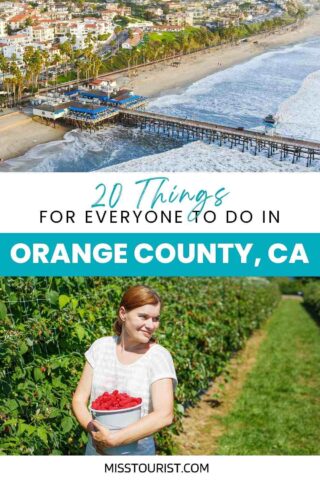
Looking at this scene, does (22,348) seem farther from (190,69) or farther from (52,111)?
(190,69)

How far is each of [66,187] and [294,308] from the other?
623 cm

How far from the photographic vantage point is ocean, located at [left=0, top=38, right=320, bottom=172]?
9.81ft

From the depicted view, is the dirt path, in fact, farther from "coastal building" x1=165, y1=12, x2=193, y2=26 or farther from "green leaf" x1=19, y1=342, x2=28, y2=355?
"coastal building" x1=165, y1=12, x2=193, y2=26

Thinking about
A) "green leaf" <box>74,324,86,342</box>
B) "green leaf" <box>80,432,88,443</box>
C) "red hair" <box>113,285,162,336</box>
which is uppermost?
"red hair" <box>113,285,162,336</box>

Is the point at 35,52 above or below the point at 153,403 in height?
above

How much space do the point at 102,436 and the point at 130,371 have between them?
0.14 metres

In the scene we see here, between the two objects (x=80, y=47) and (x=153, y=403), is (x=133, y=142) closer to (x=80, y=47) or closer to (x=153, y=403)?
(x=80, y=47)

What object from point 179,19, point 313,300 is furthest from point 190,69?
point 313,300

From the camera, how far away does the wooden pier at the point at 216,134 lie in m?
3.16

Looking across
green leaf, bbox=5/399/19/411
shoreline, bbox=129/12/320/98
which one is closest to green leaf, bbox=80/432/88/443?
green leaf, bbox=5/399/19/411

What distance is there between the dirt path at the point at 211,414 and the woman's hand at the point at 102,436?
1222mm

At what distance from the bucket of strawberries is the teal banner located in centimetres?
90

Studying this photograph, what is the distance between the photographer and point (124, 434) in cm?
130
